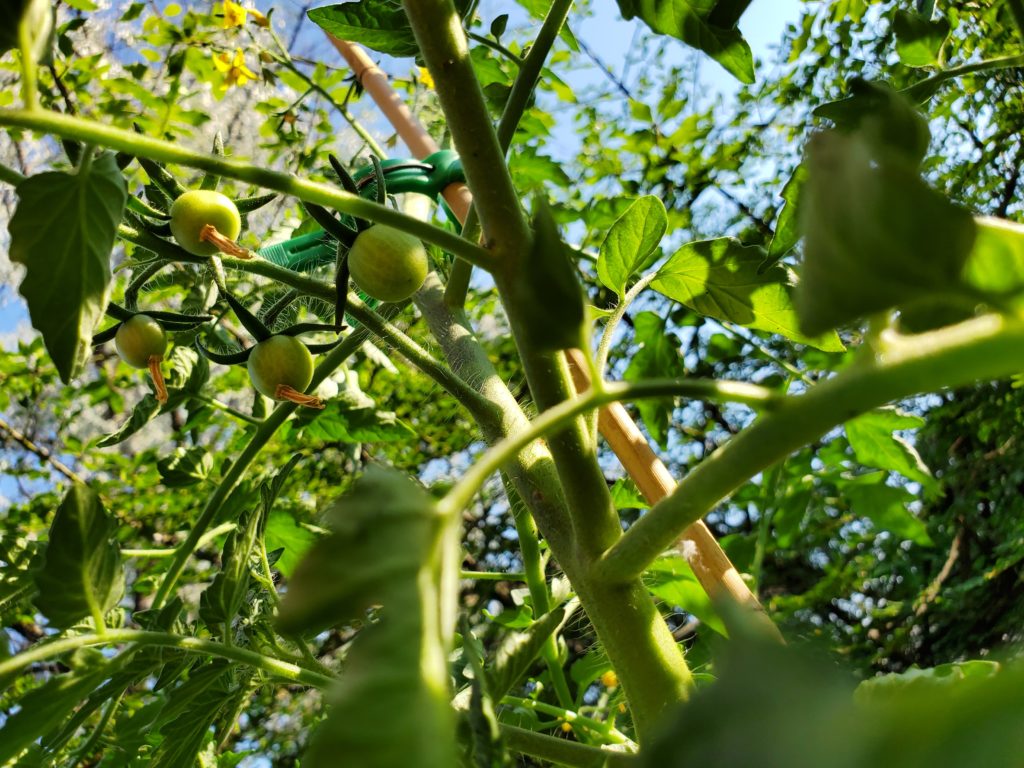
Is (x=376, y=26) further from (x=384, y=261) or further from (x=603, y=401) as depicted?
(x=603, y=401)

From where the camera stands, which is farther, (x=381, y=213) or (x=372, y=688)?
(x=381, y=213)

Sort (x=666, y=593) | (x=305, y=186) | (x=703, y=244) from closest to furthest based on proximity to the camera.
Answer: (x=305, y=186) → (x=703, y=244) → (x=666, y=593)

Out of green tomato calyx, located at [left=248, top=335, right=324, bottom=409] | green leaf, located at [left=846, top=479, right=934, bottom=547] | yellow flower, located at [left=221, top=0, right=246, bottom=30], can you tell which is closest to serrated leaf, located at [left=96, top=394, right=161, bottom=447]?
green tomato calyx, located at [left=248, top=335, right=324, bottom=409]

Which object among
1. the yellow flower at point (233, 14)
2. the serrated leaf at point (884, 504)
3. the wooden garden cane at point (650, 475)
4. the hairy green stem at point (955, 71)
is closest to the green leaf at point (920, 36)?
the hairy green stem at point (955, 71)

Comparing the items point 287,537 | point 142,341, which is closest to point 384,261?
point 142,341

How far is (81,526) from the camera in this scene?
1.13 feet

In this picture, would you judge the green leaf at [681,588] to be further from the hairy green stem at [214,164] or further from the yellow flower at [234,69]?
the yellow flower at [234,69]

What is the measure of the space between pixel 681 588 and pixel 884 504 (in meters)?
0.59

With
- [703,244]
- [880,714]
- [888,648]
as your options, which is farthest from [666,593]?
[888,648]

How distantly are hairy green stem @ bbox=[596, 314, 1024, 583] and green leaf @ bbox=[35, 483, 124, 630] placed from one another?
22cm

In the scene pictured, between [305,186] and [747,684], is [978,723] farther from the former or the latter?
[305,186]

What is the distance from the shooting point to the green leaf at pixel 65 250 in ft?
1.07

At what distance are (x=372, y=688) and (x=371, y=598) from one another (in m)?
0.03

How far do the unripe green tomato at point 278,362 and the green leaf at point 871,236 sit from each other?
356 mm
